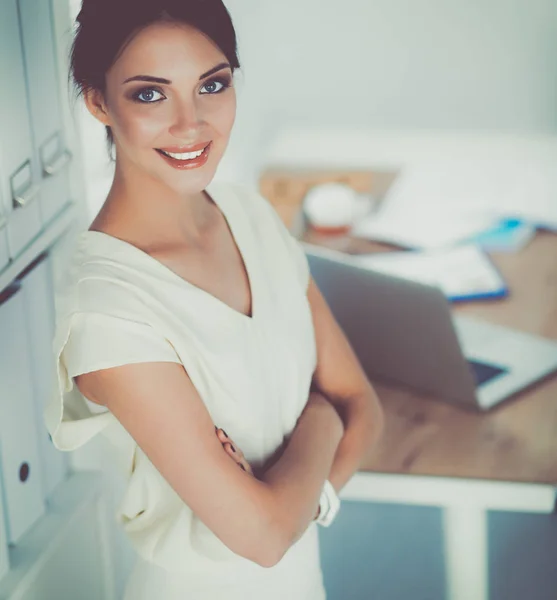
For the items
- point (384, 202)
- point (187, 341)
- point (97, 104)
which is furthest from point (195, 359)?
point (384, 202)

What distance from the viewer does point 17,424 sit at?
1.17 metres

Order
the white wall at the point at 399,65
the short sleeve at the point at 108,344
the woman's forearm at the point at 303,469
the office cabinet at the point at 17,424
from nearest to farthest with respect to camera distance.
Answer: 1. the short sleeve at the point at 108,344
2. the woman's forearm at the point at 303,469
3. the office cabinet at the point at 17,424
4. the white wall at the point at 399,65

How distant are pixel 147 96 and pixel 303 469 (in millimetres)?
479

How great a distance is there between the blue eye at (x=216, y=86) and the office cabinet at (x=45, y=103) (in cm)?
27

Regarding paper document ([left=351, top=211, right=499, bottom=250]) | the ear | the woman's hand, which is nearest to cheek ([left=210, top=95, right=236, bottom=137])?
the ear

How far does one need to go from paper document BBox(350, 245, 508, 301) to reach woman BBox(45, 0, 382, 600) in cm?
73

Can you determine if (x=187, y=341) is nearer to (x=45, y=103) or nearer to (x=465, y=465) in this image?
(x=45, y=103)

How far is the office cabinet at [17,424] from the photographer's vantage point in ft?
3.67

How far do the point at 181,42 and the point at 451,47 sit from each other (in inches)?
85.2

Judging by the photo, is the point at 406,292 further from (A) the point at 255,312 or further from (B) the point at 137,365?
(B) the point at 137,365

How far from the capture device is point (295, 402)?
1097mm

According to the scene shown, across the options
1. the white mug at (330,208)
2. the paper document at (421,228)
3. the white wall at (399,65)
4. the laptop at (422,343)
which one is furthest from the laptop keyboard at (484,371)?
the white wall at (399,65)

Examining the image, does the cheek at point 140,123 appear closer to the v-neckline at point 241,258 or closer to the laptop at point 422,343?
the v-neckline at point 241,258

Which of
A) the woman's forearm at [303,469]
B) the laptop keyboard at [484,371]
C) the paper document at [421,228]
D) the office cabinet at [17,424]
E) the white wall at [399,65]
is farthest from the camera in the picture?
the white wall at [399,65]
